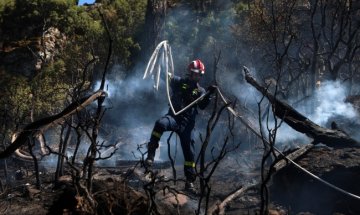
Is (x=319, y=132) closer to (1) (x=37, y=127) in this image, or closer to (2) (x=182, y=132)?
(2) (x=182, y=132)

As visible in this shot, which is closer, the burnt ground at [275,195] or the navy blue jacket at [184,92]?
the burnt ground at [275,195]

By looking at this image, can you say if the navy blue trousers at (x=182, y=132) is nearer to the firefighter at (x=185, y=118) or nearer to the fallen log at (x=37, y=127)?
the firefighter at (x=185, y=118)

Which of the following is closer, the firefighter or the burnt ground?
the burnt ground

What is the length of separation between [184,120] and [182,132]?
0.22 metres

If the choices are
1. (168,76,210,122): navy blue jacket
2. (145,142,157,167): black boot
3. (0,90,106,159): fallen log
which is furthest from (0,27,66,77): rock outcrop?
(0,90,106,159): fallen log

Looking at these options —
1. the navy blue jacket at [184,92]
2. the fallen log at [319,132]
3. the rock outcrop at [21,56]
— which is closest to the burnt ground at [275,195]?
the fallen log at [319,132]

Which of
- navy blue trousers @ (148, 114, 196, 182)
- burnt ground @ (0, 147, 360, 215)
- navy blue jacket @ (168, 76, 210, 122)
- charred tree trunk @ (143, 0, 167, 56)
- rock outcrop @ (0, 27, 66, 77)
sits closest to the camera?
burnt ground @ (0, 147, 360, 215)

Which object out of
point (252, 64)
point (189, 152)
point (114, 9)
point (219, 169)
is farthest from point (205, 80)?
point (189, 152)

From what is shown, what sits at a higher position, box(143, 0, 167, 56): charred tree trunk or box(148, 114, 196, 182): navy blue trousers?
box(143, 0, 167, 56): charred tree trunk

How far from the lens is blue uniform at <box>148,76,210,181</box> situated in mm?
7081

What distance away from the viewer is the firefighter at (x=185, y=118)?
278 inches

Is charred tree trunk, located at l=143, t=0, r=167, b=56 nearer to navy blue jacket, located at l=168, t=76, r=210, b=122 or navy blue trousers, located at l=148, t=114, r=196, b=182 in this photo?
navy blue jacket, located at l=168, t=76, r=210, b=122

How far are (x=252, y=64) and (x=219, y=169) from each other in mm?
8824

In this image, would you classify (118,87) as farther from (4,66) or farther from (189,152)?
(189,152)
